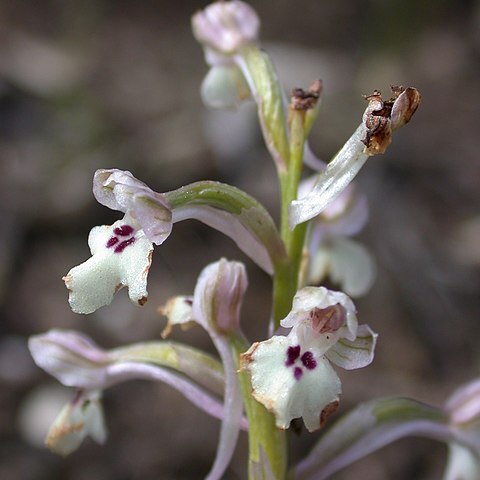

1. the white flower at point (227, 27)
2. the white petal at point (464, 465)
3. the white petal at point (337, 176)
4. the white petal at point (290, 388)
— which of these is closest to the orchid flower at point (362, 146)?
the white petal at point (337, 176)

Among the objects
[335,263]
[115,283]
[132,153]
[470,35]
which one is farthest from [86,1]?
[115,283]

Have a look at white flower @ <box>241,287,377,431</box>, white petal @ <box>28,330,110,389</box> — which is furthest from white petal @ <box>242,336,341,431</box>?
white petal @ <box>28,330,110,389</box>

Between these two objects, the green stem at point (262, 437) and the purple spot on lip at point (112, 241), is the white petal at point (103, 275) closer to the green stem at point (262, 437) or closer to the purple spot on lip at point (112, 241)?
the purple spot on lip at point (112, 241)

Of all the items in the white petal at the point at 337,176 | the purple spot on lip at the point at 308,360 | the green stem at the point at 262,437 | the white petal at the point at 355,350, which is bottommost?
the green stem at the point at 262,437

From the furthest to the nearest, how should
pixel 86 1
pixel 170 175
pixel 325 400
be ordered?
pixel 86 1 < pixel 170 175 < pixel 325 400

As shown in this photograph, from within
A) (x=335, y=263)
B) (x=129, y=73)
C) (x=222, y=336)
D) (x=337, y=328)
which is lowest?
(x=129, y=73)

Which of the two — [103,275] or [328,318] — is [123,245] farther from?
[328,318]

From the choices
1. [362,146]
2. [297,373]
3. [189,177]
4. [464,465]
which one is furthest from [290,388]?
[189,177]

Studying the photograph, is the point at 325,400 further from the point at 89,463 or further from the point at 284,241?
the point at 89,463
